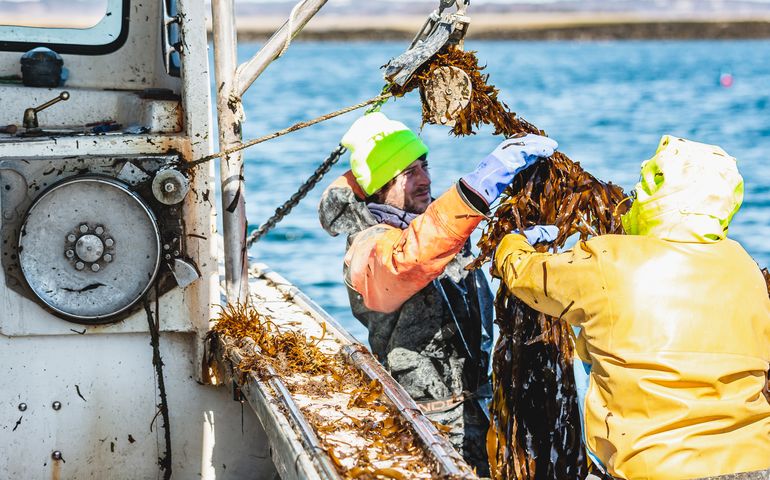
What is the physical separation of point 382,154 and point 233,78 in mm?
690

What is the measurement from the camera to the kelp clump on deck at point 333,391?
3.03 m

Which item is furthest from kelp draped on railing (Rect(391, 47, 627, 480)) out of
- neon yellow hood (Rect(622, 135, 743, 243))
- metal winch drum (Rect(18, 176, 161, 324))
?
metal winch drum (Rect(18, 176, 161, 324))

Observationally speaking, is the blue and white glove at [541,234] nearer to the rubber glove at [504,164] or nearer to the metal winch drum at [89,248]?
the rubber glove at [504,164]

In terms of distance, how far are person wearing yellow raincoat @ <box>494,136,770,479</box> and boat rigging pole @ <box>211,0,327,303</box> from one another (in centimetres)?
160

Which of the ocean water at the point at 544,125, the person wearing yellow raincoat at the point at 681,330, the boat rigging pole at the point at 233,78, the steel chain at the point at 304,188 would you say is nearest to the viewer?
the person wearing yellow raincoat at the point at 681,330

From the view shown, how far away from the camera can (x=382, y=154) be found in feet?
14.0

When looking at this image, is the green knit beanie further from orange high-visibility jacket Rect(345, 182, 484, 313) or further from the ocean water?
the ocean water

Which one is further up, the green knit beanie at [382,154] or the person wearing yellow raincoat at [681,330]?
the green knit beanie at [382,154]

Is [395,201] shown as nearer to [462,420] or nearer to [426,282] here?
[426,282]

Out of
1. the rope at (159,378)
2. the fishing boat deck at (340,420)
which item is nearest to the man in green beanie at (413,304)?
the fishing boat deck at (340,420)

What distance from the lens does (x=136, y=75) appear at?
454 centimetres

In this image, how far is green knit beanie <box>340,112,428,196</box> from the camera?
4.28m

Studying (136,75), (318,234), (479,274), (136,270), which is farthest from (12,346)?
(318,234)

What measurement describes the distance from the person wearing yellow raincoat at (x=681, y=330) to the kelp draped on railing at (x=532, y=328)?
79 cm
